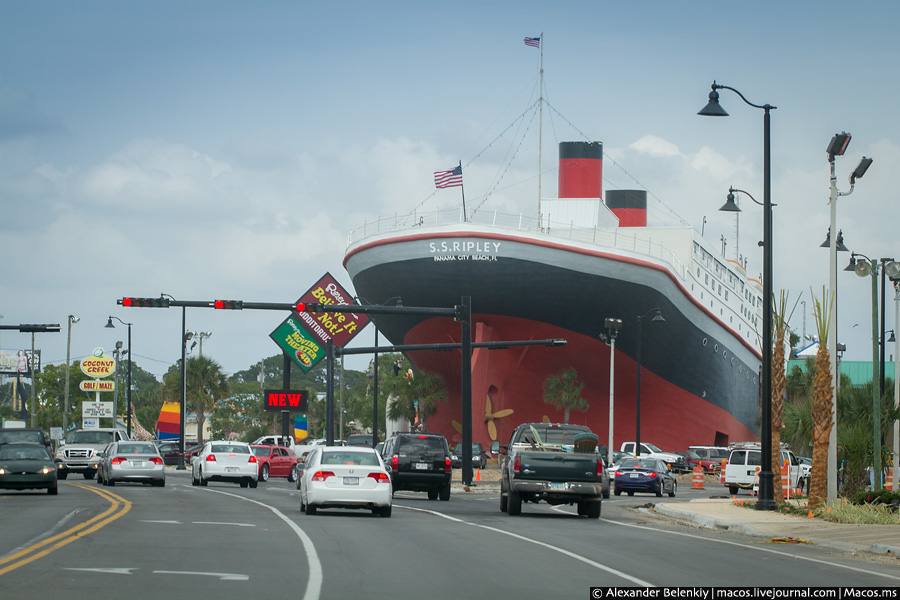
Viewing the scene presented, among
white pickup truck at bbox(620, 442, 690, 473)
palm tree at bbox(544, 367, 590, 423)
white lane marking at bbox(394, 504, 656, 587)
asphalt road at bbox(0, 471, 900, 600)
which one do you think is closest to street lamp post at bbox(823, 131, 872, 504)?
asphalt road at bbox(0, 471, 900, 600)

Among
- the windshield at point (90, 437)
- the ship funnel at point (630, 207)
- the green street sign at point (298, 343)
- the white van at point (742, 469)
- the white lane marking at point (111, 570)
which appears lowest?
the white van at point (742, 469)

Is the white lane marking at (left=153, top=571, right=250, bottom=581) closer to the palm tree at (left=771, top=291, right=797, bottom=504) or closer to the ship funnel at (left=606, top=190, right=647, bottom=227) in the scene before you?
the palm tree at (left=771, top=291, right=797, bottom=504)

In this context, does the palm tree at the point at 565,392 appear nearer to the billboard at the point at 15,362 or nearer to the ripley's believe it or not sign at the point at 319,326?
the ripley's believe it or not sign at the point at 319,326

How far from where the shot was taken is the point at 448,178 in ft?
166

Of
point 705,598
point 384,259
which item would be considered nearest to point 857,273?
point 705,598

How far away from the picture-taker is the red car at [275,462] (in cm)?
4350

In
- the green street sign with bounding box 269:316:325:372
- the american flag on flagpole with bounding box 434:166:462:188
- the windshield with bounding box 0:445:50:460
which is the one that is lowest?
the windshield with bounding box 0:445:50:460

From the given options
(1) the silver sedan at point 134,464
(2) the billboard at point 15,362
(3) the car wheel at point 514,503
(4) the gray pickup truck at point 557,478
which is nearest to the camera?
(4) the gray pickup truck at point 557,478

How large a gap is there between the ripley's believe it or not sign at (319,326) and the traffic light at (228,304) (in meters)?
25.0

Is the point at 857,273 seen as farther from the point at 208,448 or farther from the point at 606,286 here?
the point at 606,286

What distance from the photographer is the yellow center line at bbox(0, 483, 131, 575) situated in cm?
1245

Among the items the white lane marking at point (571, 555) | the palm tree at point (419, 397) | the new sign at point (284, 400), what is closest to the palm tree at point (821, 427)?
the white lane marking at point (571, 555)

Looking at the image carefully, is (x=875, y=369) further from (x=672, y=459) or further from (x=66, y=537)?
(x=672, y=459)

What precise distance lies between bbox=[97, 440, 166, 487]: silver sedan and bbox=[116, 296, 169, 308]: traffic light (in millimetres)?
4374
